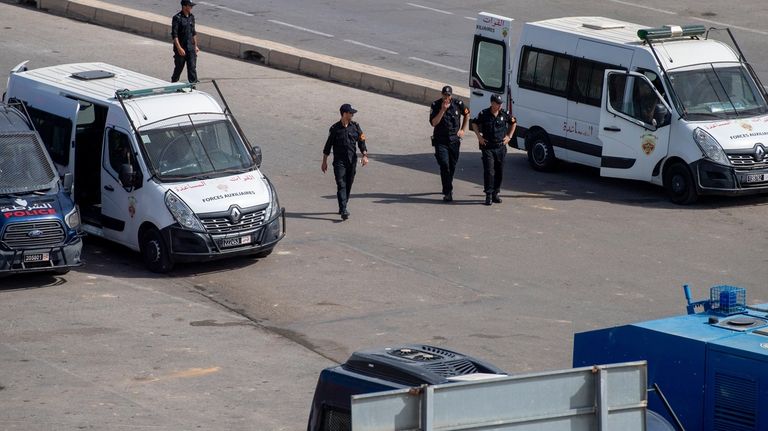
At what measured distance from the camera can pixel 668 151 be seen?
19.1 m

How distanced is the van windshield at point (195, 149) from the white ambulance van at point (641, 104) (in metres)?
5.91

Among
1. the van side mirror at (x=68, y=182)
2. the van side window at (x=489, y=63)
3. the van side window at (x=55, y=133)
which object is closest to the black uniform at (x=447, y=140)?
the van side window at (x=489, y=63)

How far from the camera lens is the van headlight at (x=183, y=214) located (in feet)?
51.1

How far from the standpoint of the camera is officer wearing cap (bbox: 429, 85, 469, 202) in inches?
750

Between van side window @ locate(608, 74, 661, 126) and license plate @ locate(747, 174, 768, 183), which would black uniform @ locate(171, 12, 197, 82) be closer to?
van side window @ locate(608, 74, 661, 126)

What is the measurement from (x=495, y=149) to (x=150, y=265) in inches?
221

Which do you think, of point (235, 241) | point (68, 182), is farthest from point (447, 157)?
point (68, 182)

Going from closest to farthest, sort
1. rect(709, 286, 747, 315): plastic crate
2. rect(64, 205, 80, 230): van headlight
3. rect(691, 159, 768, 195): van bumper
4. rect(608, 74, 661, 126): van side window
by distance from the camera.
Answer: rect(709, 286, 747, 315): plastic crate → rect(64, 205, 80, 230): van headlight → rect(691, 159, 768, 195): van bumper → rect(608, 74, 661, 126): van side window

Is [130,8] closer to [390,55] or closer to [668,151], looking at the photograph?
[390,55]

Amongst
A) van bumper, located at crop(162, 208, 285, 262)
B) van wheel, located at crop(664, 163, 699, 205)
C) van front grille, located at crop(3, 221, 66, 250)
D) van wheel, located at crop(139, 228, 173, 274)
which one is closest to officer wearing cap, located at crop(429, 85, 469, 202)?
van wheel, located at crop(664, 163, 699, 205)

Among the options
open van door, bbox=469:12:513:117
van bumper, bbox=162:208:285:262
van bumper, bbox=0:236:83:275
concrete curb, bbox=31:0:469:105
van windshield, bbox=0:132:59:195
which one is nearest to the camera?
van bumper, bbox=0:236:83:275

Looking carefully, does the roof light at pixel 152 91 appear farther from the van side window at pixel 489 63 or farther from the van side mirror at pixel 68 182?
the van side window at pixel 489 63

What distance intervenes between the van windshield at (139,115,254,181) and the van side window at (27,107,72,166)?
46.9 inches

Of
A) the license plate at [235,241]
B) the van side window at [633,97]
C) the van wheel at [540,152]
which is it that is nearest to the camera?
the license plate at [235,241]
